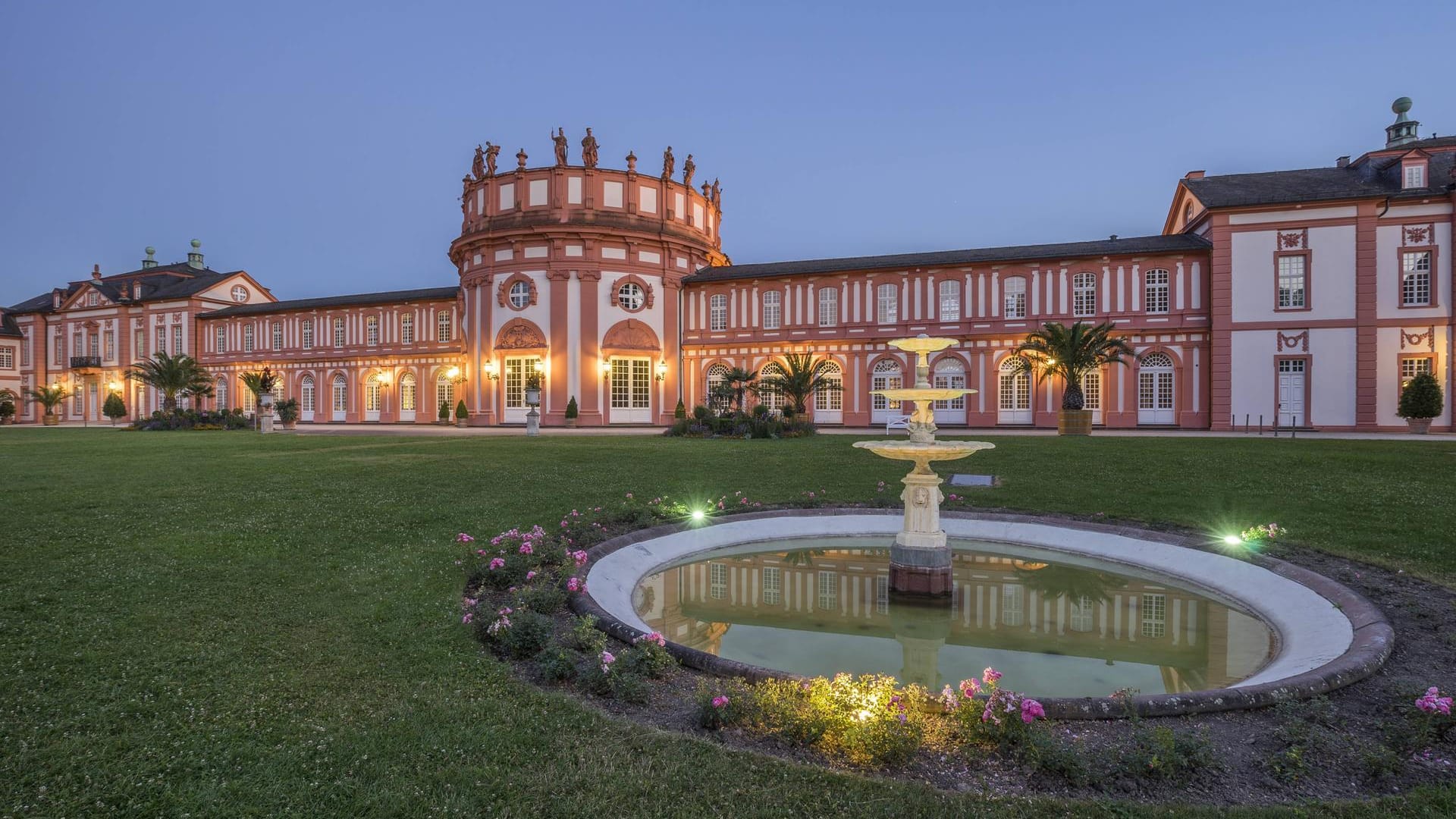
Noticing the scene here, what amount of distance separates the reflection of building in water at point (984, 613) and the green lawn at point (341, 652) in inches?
75.0

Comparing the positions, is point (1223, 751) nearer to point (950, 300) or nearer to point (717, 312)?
point (950, 300)

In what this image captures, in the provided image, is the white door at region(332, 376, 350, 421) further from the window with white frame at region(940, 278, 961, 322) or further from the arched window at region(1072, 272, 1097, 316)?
the arched window at region(1072, 272, 1097, 316)

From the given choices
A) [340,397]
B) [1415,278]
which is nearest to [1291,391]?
[1415,278]

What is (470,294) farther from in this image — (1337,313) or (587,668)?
(1337,313)

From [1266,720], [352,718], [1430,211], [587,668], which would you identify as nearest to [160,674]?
[352,718]

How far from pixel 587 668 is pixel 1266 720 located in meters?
3.53

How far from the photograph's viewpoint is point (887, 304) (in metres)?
32.1

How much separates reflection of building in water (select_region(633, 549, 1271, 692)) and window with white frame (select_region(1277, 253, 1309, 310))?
2724 centimetres

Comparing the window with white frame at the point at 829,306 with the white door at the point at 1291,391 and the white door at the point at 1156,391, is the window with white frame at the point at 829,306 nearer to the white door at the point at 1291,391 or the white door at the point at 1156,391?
the white door at the point at 1156,391

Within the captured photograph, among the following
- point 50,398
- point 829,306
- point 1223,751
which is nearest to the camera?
point 1223,751

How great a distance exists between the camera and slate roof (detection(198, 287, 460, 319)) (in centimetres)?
3816

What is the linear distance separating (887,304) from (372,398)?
30727mm

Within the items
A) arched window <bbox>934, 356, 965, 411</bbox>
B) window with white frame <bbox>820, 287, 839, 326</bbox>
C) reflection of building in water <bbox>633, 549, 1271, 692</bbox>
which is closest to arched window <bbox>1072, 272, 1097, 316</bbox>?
arched window <bbox>934, 356, 965, 411</bbox>

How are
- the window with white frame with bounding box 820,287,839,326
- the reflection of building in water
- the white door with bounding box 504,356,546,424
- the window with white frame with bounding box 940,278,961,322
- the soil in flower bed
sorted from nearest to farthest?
the soil in flower bed < the reflection of building in water < the window with white frame with bounding box 940,278,961,322 < the white door with bounding box 504,356,546,424 < the window with white frame with bounding box 820,287,839,326
